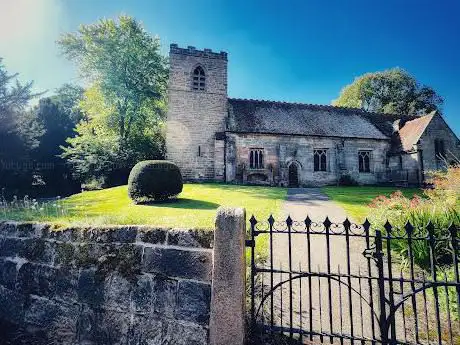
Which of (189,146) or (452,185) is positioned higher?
(189,146)

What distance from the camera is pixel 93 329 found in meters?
3.43

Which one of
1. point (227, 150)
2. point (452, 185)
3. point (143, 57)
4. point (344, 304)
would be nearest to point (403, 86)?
point (227, 150)

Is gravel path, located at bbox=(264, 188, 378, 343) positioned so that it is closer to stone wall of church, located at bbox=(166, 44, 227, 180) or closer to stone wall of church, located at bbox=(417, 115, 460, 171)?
stone wall of church, located at bbox=(166, 44, 227, 180)

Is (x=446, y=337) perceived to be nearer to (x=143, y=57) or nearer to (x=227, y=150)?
(x=227, y=150)

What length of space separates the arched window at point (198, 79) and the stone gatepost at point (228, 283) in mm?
23814

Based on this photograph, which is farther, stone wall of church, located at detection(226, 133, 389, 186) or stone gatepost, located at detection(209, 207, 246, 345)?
stone wall of church, located at detection(226, 133, 389, 186)

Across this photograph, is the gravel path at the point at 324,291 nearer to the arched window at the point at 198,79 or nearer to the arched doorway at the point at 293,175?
the arched doorway at the point at 293,175

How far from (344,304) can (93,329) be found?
145 inches

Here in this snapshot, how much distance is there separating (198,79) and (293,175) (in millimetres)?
12640

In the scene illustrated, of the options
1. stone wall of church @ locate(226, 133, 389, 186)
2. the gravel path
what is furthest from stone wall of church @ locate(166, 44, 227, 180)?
the gravel path

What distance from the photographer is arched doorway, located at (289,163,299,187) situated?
25.1 m

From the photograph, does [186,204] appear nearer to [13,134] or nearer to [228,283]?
[228,283]

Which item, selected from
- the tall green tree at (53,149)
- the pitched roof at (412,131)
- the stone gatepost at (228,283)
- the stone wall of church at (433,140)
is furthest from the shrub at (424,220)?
the tall green tree at (53,149)

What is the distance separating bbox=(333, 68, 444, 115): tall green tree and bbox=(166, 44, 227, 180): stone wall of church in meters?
27.7
